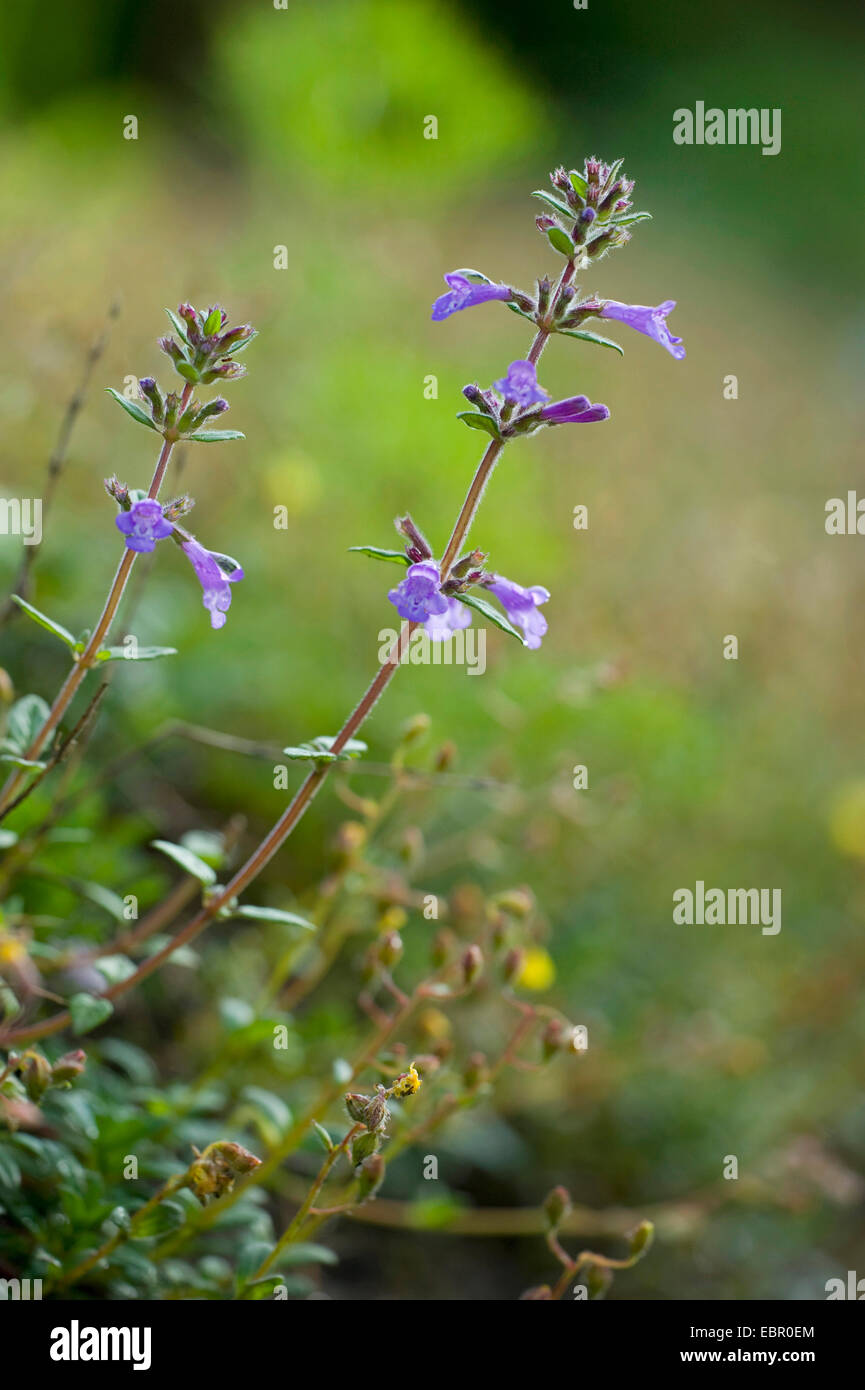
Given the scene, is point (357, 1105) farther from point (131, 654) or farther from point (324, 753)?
point (131, 654)

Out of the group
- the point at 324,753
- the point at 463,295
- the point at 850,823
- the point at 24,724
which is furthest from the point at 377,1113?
the point at 850,823

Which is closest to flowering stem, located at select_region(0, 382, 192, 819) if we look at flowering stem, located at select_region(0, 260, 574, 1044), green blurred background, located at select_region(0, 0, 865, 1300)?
flowering stem, located at select_region(0, 260, 574, 1044)

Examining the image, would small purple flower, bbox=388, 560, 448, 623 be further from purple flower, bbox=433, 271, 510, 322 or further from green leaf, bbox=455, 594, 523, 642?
purple flower, bbox=433, 271, 510, 322

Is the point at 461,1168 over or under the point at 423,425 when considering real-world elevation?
under

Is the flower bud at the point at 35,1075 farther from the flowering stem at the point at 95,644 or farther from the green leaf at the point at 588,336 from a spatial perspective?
the green leaf at the point at 588,336

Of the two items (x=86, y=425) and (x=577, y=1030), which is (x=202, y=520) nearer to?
(x=86, y=425)

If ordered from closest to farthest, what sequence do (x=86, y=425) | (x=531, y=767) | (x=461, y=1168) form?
(x=461, y=1168)
(x=531, y=767)
(x=86, y=425)

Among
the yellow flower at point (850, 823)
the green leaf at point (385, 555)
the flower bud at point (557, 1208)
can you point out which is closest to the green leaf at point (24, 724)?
the green leaf at point (385, 555)
